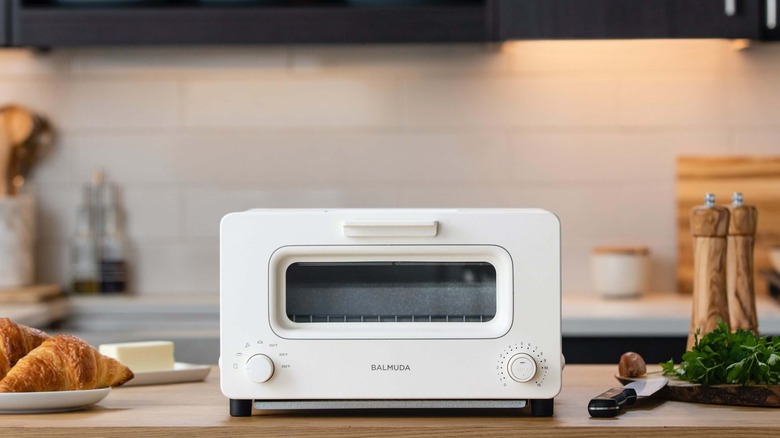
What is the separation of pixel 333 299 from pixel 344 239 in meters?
0.07

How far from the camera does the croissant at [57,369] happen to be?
1.12 m

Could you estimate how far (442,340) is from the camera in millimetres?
1094

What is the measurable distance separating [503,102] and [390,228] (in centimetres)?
162

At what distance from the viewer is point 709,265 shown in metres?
1.34

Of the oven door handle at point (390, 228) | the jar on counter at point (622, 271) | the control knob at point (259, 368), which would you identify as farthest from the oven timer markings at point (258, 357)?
the jar on counter at point (622, 271)

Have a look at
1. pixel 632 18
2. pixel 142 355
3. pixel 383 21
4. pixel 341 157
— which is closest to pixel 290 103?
pixel 341 157

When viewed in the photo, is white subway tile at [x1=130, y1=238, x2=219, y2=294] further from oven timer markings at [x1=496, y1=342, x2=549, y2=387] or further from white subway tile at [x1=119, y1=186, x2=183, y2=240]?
oven timer markings at [x1=496, y1=342, x2=549, y2=387]

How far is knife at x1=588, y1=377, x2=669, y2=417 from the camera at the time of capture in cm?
108

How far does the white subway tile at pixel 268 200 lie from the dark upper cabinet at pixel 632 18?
1.84ft

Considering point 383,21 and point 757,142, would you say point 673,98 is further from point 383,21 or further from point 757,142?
point 383,21

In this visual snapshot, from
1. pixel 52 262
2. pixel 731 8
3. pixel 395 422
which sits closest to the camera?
pixel 395 422

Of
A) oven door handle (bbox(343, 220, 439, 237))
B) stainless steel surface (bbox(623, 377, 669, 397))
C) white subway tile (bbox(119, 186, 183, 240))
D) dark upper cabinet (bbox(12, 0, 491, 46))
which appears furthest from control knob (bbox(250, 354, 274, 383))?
white subway tile (bbox(119, 186, 183, 240))

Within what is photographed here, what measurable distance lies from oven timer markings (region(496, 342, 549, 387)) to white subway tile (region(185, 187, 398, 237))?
160 cm

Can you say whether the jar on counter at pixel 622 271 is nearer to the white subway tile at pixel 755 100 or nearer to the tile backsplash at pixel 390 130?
the tile backsplash at pixel 390 130
